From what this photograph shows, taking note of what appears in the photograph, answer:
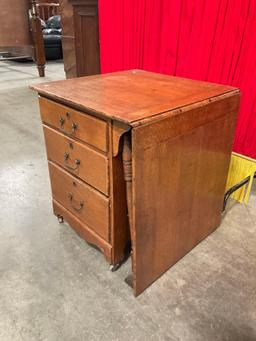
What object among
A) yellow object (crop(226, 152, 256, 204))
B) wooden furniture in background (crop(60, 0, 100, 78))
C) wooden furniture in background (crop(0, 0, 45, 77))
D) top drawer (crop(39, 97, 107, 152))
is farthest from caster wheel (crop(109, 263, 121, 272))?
wooden furniture in background (crop(0, 0, 45, 77))

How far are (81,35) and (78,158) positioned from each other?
191 centimetres

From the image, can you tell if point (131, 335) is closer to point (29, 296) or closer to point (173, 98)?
point (29, 296)

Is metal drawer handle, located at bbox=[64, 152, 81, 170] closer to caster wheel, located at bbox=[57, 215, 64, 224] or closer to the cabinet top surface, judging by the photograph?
the cabinet top surface

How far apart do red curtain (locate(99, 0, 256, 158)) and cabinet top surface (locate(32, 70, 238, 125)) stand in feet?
1.91

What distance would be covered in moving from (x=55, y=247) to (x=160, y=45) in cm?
145

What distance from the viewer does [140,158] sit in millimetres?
887

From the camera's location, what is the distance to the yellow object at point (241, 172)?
1.58 m

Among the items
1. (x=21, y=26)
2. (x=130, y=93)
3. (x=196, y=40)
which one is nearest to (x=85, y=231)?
(x=130, y=93)

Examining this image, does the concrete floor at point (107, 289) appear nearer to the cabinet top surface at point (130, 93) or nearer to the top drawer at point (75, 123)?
the top drawer at point (75, 123)

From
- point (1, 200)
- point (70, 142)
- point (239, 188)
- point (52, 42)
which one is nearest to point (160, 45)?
point (239, 188)

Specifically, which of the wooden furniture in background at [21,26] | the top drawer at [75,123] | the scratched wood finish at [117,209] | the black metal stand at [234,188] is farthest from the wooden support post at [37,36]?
the scratched wood finish at [117,209]

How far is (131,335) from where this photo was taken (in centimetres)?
100

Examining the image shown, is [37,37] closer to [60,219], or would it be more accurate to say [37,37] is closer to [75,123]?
[60,219]

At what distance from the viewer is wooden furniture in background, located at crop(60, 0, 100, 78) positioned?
252 cm
